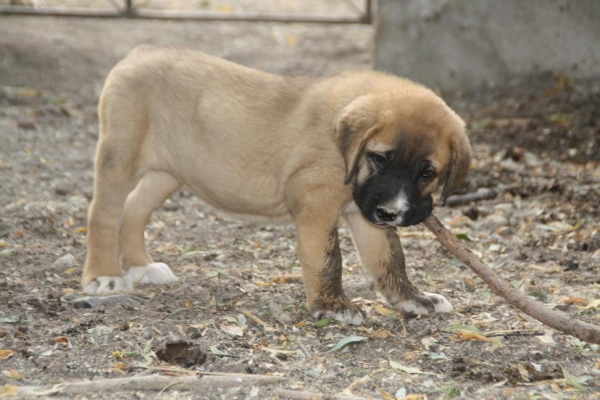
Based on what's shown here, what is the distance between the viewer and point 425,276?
6.11 meters

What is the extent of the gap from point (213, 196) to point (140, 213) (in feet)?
1.91

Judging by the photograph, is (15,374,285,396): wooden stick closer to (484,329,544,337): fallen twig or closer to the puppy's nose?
the puppy's nose

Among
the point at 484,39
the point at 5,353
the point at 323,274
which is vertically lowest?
the point at 5,353

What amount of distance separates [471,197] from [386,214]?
2.95 metres

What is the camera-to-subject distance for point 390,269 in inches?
218

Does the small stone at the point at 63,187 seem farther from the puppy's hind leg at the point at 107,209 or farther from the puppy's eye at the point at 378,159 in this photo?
the puppy's eye at the point at 378,159

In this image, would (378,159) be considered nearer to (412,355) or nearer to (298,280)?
(412,355)

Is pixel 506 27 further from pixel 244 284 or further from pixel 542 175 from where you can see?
pixel 244 284

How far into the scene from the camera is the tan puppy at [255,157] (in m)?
5.08

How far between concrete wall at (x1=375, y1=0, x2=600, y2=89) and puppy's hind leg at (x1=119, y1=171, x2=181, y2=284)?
198 inches

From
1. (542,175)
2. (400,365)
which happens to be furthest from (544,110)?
(400,365)

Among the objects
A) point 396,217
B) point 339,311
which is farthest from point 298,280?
point 396,217

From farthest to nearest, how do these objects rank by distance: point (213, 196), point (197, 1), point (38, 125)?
1. point (197, 1)
2. point (38, 125)
3. point (213, 196)

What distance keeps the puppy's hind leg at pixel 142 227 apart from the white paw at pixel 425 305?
148 cm
